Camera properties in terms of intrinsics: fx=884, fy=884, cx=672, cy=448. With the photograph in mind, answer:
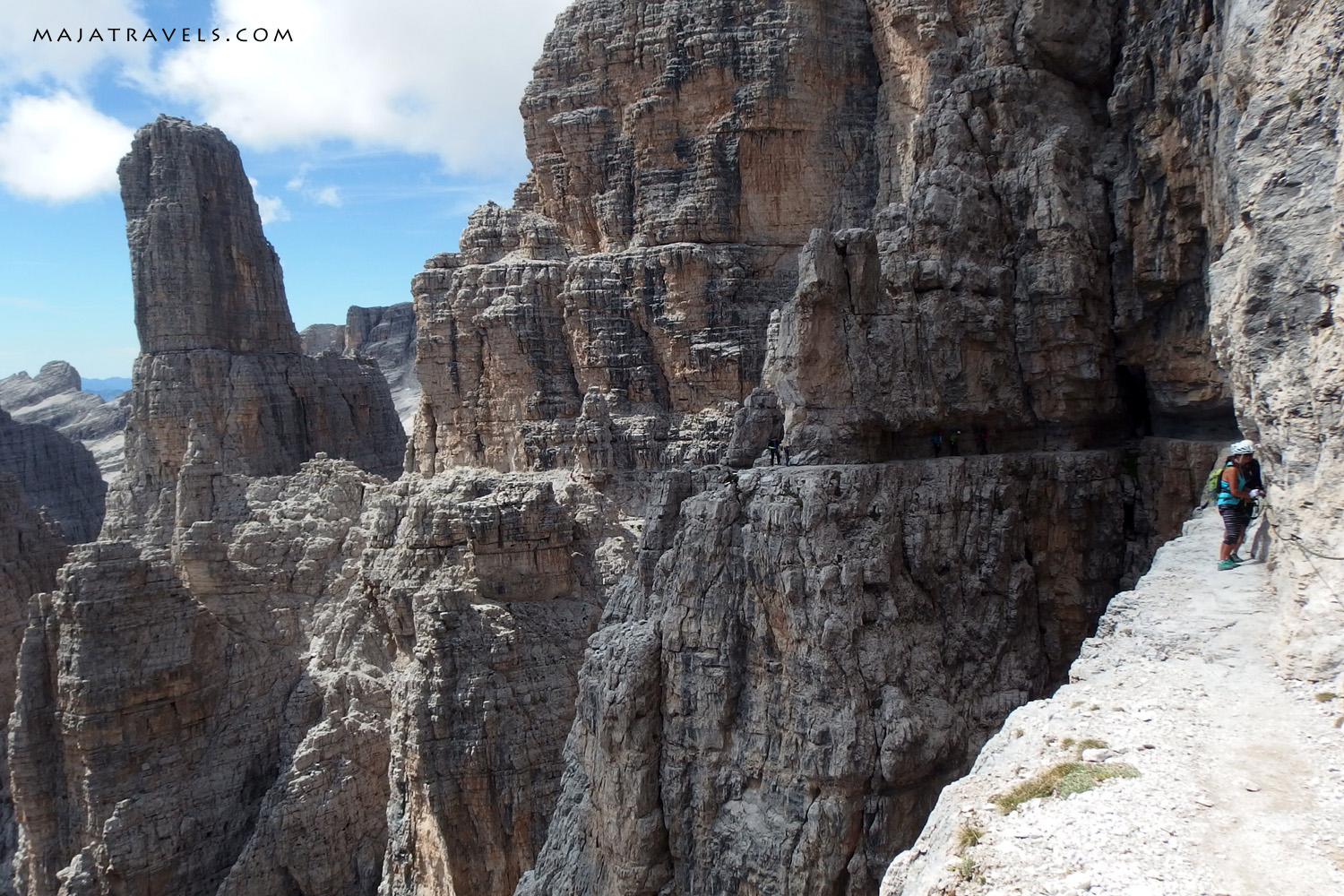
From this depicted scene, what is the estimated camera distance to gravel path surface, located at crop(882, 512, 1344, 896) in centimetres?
464

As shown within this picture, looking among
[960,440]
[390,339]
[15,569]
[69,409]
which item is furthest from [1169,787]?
[69,409]

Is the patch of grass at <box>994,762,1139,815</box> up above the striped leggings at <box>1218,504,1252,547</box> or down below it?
below

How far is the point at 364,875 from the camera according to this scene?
73.7 ft

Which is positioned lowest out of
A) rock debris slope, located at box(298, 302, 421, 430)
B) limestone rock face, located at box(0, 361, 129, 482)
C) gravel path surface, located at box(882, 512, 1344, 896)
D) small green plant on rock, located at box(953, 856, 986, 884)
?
small green plant on rock, located at box(953, 856, 986, 884)

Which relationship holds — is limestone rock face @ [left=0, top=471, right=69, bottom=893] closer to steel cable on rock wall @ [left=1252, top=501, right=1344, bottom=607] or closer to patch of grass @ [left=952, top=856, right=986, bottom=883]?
patch of grass @ [left=952, top=856, right=986, bottom=883]

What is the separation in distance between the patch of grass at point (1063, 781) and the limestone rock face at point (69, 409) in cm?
7500

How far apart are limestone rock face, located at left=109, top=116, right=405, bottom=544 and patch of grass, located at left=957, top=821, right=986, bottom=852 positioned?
41.7 metres

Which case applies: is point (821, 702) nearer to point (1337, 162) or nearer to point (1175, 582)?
point (1175, 582)

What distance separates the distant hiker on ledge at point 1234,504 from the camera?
8.45m

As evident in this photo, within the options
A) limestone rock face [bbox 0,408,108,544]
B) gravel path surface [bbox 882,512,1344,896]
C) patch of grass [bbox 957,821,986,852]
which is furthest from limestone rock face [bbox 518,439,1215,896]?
limestone rock face [bbox 0,408,108,544]

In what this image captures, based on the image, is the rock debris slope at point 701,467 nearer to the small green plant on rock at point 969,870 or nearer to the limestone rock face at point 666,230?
the limestone rock face at point 666,230

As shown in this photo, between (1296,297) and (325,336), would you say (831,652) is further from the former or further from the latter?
(325,336)

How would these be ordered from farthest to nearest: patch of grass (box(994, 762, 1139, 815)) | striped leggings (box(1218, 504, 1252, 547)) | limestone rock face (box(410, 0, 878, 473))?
limestone rock face (box(410, 0, 878, 473)) < striped leggings (box(1218, 504, 1252, 547)) < patch of grass (box(994, 762, 1139, 815))

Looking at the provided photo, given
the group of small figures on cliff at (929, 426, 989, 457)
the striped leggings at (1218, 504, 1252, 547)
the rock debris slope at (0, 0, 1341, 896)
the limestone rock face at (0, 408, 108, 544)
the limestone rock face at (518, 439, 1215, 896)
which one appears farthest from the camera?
the limestone rock face at (0, 408, 108, 544)
